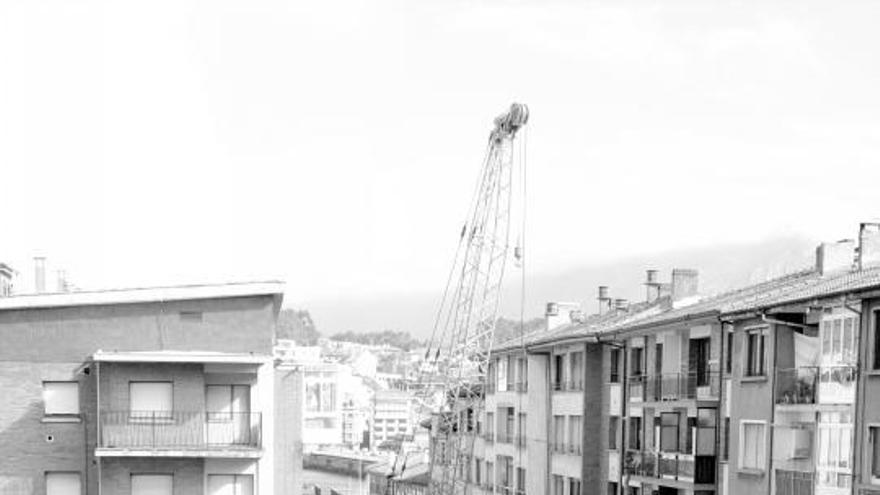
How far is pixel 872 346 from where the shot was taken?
4378 cm

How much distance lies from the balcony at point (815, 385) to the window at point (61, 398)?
2509 cm

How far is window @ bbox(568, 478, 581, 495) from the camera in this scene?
74.4 m

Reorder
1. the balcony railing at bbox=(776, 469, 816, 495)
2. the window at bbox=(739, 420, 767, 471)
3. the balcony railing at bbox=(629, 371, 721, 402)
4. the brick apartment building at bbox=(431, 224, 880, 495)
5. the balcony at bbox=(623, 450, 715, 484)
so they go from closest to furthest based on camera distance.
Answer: the brick apartment building at bbox=(431, 224, 880, 495) < the balcony railing at bbox=(776, 469, 816, 495) < the window at bbox=(739, 420, 767, 471) < the balcony at bbox=(623, 450, 715, 484) < the balcony railing at bbox=(629, 371, 721, 402)

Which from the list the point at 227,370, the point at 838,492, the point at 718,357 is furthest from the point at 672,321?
the point at 227,370

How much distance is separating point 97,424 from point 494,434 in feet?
159

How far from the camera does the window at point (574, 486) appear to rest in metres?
74.4

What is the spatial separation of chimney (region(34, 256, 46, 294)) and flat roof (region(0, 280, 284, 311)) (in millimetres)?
6963

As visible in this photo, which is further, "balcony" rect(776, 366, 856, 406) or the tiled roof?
the tiled roof

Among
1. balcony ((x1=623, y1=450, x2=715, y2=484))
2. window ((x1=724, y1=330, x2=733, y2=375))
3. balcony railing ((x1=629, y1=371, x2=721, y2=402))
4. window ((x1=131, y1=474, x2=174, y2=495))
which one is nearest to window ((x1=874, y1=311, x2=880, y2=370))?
window ((x1=724, y1=330, x2=733, y2=375))

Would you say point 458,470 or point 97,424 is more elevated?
point 97,424

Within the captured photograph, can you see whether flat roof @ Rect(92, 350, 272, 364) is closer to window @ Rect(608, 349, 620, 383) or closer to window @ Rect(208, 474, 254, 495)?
window @ Rect(208, 474, 254, 495)

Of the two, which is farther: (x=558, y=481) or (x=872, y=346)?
(x=558, y=481)

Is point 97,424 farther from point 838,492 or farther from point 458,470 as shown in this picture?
point 458,470

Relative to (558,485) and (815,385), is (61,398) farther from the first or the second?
(558,485)
